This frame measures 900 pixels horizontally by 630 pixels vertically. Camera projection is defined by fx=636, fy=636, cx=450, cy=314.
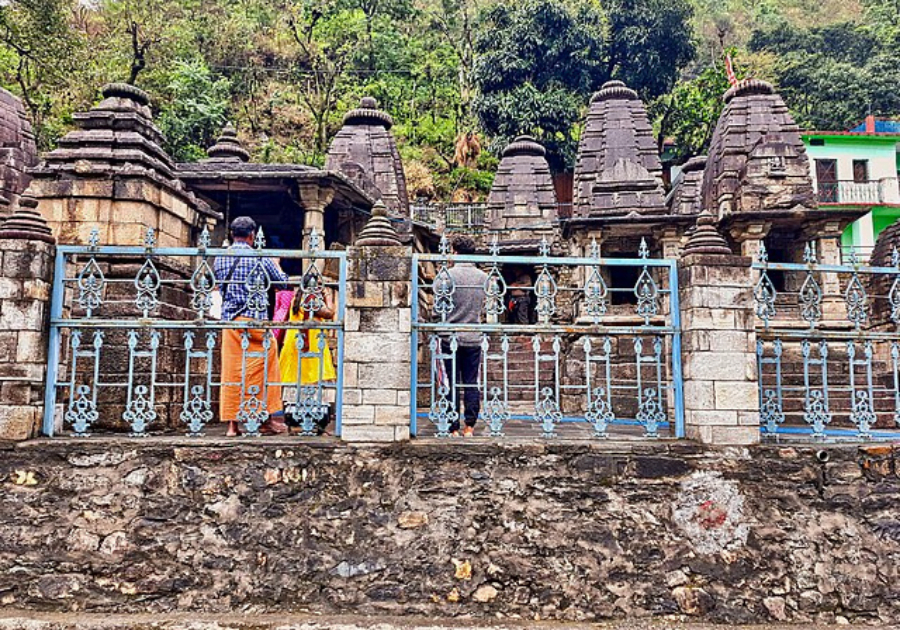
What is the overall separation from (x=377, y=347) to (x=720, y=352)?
257cm

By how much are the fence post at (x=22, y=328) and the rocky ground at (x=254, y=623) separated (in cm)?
126

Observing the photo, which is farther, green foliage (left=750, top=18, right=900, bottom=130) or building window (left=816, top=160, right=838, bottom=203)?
green foliage (left=750, top=18, right=900, bottom=130)

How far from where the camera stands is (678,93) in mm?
29031

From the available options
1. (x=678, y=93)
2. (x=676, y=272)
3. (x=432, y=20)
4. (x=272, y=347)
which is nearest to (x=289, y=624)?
(x=272, y=347)

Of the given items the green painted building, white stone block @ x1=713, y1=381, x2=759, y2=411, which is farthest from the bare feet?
the green painted building

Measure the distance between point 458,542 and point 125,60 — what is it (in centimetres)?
2565

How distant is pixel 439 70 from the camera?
34594mm

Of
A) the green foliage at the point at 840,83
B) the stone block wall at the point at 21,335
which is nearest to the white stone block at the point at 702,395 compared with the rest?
the stone block wall at the point at 21,335

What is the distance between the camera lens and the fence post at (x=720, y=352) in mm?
4758

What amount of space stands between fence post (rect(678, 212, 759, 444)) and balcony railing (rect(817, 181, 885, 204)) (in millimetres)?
28713

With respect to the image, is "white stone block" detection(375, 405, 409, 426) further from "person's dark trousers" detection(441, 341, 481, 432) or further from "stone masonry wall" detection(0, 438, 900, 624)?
"person's dark trousers" detection(441, 341, 481, 432)

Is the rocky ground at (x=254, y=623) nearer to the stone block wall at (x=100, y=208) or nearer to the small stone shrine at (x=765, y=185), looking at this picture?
the stone block wall at (x=100, y=208)

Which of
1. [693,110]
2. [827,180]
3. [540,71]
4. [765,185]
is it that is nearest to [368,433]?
[765,185]

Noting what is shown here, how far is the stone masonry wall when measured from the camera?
4.40 meters
